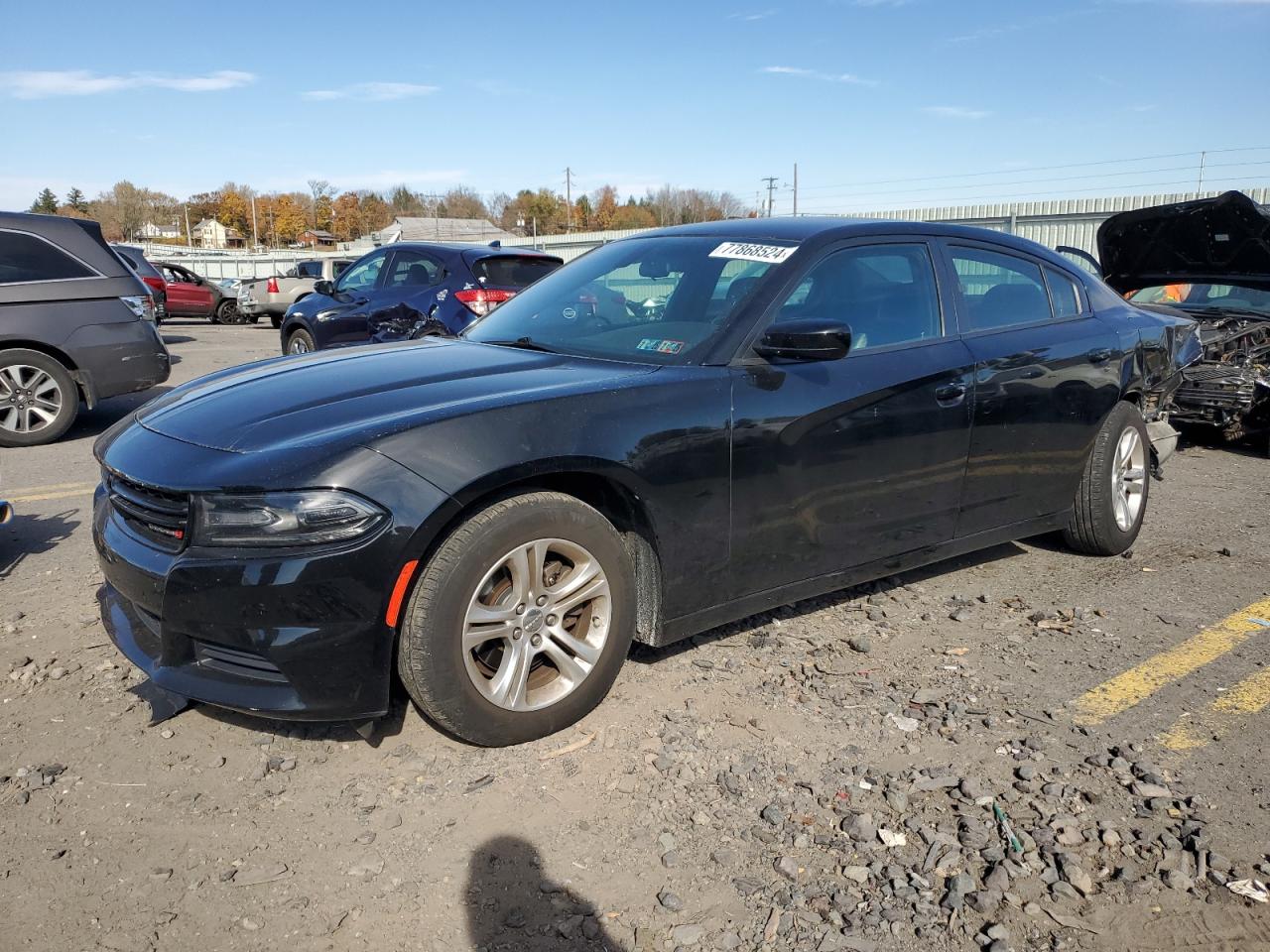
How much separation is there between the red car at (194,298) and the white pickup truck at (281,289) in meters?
0.85

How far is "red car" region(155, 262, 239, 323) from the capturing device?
24250 mm

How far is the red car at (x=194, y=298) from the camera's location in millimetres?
24250

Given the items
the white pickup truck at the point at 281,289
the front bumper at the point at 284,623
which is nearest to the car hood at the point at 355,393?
the front bumper at the point at 284,623

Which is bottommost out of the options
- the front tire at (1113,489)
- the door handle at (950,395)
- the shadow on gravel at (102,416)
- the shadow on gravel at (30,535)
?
the shadow on gravel at (102,416)

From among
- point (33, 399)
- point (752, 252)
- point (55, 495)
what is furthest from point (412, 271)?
point (752, 252)

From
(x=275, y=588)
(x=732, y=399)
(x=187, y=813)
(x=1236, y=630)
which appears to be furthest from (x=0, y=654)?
(x=1236, y=630)

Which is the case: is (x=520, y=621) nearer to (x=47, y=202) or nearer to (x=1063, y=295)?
(x=1063, y=295)

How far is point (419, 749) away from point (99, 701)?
4.03 ft

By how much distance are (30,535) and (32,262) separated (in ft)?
12.4

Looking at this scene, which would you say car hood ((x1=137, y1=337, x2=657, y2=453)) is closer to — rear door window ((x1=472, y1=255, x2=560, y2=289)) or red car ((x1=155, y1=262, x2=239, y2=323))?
rear door window ((x1=472, y1=255, x2=560, y2=289))

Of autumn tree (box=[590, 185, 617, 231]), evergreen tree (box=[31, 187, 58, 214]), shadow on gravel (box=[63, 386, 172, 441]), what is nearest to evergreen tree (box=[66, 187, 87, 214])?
evergreen tree (box=[31, 187, 58, 214])

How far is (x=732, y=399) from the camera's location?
11.1ft

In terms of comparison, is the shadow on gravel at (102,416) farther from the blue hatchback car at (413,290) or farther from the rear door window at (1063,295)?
the rear door window at (1063,295)

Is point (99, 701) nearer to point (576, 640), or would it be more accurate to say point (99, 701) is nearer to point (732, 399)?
point (576, 640)
